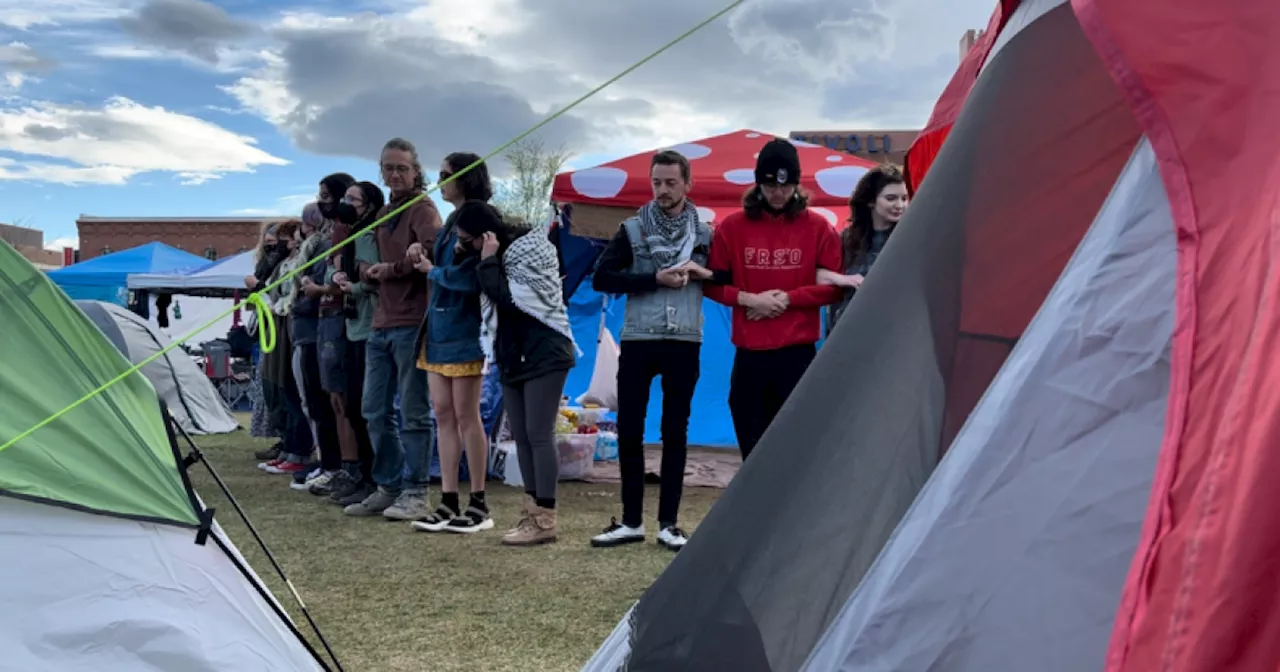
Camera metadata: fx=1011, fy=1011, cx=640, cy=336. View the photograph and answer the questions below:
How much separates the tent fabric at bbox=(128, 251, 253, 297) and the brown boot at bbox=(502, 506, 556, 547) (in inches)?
349

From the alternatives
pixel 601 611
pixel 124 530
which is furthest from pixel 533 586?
pixel 124 530

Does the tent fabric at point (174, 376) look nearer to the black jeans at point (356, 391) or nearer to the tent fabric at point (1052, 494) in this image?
the black jeans at point (356, 391)

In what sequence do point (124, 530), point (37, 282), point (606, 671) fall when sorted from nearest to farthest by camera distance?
point (606, 671) → point (124, 530) → point (37, 282)

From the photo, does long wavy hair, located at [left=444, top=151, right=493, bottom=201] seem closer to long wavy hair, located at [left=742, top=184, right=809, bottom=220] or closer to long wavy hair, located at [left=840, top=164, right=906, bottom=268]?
long wavy hair, located at [left=742, top=184, right=809, bottom=220]

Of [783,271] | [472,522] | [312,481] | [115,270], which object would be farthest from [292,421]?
[115,270]

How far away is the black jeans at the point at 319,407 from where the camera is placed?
5492mm

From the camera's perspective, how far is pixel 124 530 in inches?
79.0

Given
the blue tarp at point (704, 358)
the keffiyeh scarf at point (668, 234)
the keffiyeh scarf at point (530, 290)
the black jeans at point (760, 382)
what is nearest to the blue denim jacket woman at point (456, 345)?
the keffiyeh scarf at point (530, 290)

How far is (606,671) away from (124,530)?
1.01 m

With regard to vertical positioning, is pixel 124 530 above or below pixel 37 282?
below

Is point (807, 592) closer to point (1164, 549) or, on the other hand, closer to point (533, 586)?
point (1164, 549)

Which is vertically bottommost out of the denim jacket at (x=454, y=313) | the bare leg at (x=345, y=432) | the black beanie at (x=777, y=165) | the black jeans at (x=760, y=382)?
the bare leg at (x=345, y=432)

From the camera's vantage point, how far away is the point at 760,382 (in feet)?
12.5

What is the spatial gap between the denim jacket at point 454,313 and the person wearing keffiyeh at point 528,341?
83 mm
